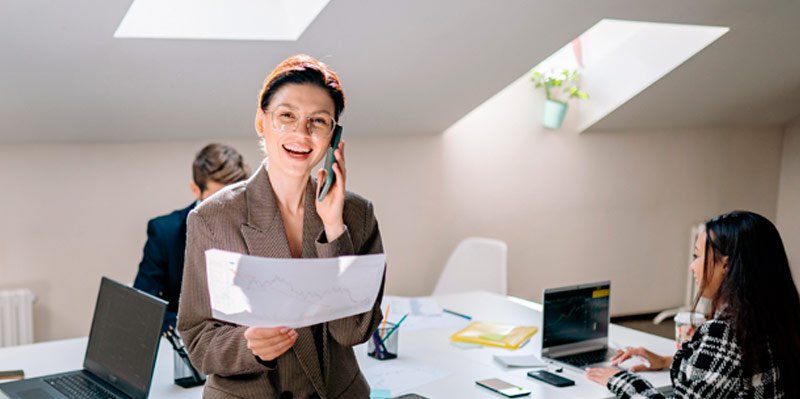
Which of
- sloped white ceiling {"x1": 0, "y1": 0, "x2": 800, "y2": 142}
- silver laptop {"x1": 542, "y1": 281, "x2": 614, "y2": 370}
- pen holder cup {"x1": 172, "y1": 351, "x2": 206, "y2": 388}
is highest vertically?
sloped white ceiling {"x1": 0, "y1": 0, "x2": 800, "y2": 142}

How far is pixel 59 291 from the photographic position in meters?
3.79

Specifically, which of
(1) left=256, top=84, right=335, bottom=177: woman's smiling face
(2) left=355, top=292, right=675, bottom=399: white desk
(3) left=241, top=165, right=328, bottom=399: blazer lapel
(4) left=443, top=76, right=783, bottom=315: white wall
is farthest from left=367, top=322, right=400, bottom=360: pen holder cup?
(4) left=443, top=76, right=783, bottom=315: white wall

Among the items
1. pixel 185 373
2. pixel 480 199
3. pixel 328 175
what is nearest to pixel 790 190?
pixel 480 199

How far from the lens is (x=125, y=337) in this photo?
2287 mm

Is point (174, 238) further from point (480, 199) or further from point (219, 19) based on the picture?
point (480, 199)

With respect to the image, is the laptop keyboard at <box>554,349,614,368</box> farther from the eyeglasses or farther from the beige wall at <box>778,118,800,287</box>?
the beige wall at <box>778,118,800,287</box>

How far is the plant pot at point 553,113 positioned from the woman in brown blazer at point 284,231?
3444 mm

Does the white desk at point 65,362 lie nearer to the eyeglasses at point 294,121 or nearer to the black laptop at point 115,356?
the black laptop at point 115,356

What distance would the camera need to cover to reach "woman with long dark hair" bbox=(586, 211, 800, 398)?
2037 mm

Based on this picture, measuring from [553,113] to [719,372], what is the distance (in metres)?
3.05

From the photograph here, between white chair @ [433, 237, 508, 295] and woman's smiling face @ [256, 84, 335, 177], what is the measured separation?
8.72 ft

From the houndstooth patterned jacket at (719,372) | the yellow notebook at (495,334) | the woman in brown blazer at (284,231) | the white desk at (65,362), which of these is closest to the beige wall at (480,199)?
the white desk at (65,362)

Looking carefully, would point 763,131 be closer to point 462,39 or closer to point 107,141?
point 462,39

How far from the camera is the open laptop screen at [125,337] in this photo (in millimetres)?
2152
